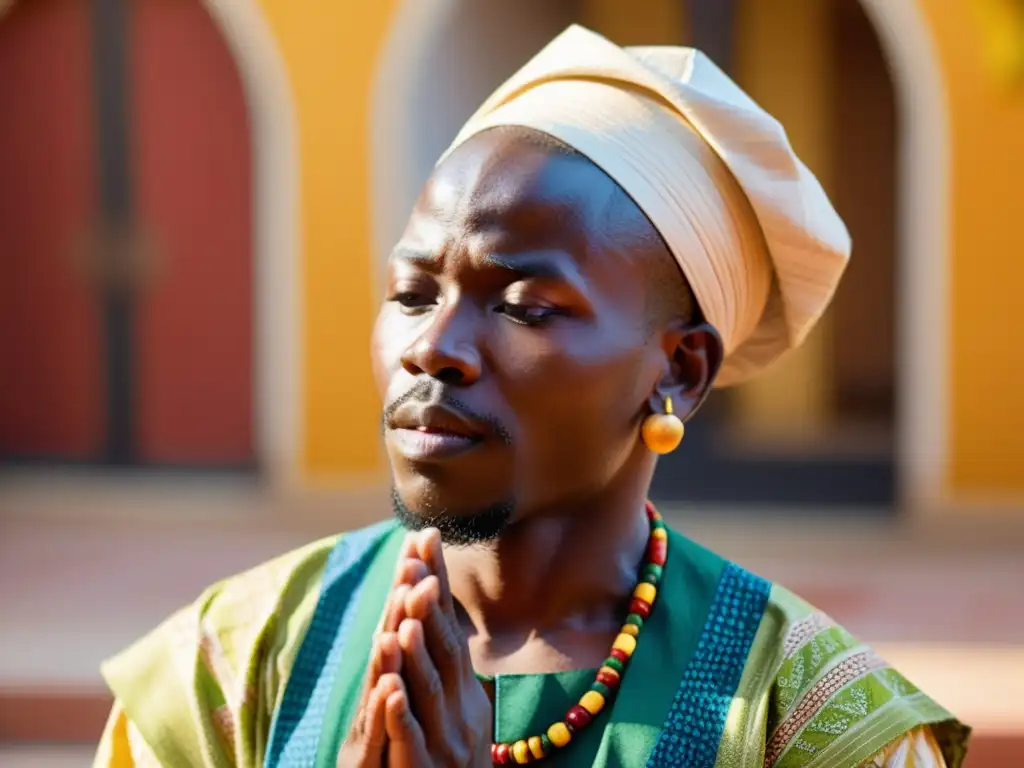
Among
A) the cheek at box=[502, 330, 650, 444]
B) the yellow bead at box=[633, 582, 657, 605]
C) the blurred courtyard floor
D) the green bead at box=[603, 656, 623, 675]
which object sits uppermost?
the cheek at box=[502, 330, 650, 444]

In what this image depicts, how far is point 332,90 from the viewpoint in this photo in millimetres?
8602

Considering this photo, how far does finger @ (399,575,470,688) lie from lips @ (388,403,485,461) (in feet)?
0.56

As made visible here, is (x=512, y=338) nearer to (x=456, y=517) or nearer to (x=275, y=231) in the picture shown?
(x=456, y=517)

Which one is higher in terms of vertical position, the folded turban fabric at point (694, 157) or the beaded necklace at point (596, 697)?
the folded turban fabric at point (694, 157)

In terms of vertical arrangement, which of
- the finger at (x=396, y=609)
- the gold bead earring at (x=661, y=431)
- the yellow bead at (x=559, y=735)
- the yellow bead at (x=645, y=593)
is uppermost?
the gold bead earring at (x=661, y=431)

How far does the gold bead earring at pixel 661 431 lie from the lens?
6.38 feet

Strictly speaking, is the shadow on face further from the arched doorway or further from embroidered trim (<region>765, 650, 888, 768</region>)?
the arched doorway

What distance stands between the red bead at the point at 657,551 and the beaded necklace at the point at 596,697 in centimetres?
3

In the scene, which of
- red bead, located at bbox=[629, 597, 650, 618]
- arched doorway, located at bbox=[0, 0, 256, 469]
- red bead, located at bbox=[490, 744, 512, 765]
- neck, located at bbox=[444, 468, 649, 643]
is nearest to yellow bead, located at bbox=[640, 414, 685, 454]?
neck, located at bbox=[444, 468, 649, 643]

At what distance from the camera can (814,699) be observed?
1923 mm

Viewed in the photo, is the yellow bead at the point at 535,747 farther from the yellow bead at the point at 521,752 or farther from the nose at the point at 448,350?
the nose at the point at 448,350

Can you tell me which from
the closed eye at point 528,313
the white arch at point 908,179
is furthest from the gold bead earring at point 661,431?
the white arch at point 908,179

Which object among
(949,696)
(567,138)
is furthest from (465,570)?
(949,696)

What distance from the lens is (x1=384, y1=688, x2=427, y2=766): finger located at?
5.29ft
